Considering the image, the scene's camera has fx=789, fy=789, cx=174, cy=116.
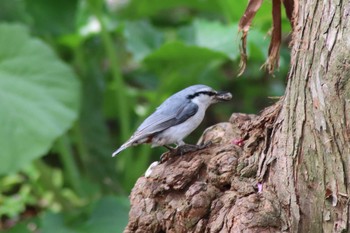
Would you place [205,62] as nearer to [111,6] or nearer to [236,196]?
[236,196]

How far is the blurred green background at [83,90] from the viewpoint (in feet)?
10.2

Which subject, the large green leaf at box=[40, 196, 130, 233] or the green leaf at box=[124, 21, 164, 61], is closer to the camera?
the large green leaf at box=[40, 196, 130, 233]

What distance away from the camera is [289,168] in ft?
5.53

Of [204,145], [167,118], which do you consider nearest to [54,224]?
[167,118]

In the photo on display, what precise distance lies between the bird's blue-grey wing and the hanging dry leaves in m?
0.20

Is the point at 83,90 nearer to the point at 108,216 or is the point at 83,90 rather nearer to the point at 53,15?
the point at 53,15

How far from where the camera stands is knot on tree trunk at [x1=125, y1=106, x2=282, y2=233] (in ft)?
5.60

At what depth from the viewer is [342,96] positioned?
62.6 inches

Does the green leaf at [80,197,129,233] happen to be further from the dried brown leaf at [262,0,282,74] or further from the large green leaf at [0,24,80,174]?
the dried brown leaf at [262,0,282,74]

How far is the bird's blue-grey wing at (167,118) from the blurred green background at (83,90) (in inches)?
30.3

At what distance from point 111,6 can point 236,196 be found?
378 centimetres

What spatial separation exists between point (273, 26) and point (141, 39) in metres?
1.53

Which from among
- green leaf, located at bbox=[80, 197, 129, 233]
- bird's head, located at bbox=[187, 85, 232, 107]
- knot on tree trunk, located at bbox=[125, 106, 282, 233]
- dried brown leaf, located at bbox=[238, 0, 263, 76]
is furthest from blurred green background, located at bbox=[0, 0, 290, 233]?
knot on tree trunk, located at bbox=[125, 106, 282, 233]

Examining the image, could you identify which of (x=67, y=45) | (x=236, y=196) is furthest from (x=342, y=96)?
(x=67, y=45)
